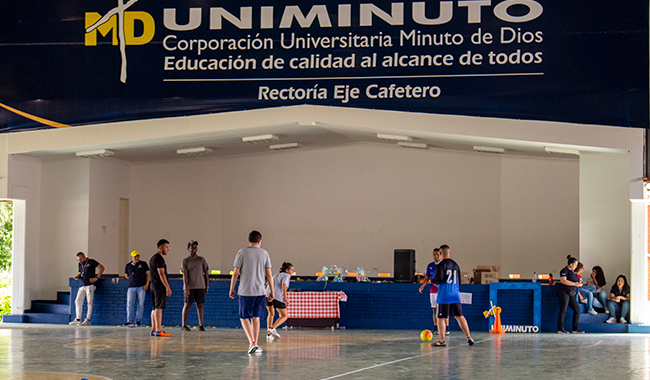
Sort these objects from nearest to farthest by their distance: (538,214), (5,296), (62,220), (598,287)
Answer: (598,287), (62,220), (5,296), (538,214)

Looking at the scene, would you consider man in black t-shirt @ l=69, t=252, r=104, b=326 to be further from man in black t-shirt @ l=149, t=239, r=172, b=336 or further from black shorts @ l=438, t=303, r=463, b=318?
black shorts @ l=438, t=303, r=463, b=318

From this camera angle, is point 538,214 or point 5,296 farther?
point 538,214

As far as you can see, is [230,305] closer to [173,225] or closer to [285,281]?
[285,281]

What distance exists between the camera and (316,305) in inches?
625

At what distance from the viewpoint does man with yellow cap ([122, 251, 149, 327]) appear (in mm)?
16453

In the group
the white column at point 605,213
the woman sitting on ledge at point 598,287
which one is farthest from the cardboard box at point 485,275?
the white column at point 605,213

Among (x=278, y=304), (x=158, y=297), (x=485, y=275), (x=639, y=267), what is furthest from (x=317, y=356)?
(x=639, y=267)

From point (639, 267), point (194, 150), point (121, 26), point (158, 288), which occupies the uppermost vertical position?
point (121, 26)

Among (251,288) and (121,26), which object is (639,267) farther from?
(121,26)

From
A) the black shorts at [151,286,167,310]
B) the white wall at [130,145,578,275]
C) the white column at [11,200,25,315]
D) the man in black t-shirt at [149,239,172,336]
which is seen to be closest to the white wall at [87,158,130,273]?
the white wall at [130,145,578,275]

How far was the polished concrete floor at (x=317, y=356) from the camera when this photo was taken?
9.42 meters

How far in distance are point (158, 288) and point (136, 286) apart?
2.45 metres

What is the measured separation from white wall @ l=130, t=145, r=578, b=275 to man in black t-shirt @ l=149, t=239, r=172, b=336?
6346 millimetres

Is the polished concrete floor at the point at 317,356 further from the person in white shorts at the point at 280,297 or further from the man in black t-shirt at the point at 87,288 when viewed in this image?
the man in black t-shirt at the point at 87,288
